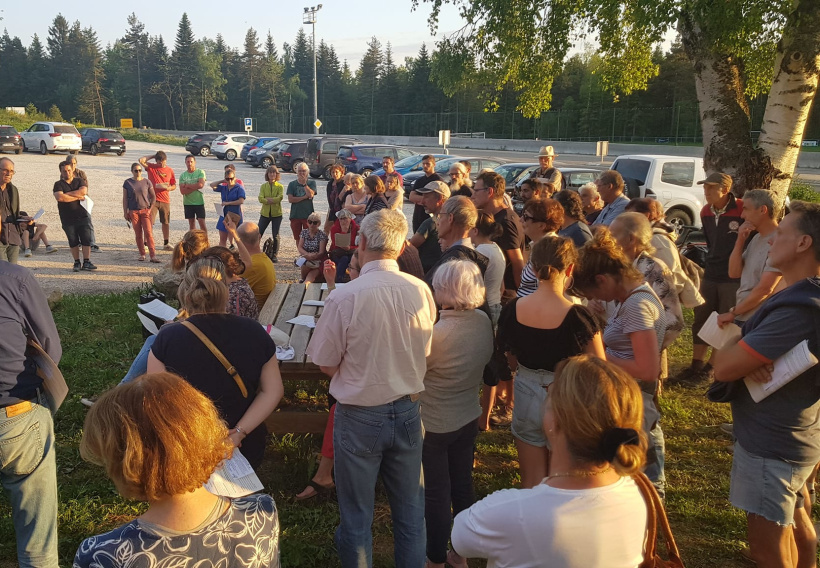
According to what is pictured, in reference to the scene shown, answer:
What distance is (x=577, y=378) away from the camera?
1.78 m

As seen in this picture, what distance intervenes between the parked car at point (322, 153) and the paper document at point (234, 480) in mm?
25128

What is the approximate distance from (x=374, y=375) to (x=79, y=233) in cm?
891

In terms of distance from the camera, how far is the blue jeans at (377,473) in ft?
9.75

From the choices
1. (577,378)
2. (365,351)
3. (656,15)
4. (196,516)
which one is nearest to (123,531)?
(196,516)

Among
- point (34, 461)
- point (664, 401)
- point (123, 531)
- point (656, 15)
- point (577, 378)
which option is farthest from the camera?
point (656, 15)

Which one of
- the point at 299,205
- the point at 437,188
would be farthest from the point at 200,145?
the point at 437,188

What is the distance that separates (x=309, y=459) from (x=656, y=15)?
270 inches

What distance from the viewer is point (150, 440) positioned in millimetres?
1615

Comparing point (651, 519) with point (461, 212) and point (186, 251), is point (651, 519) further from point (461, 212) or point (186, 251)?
point (186, 251)

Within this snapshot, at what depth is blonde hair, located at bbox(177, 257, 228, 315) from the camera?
9.41ft

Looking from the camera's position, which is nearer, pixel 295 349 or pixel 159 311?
pixel 159 311

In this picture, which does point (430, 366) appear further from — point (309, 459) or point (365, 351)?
point (309, 459)

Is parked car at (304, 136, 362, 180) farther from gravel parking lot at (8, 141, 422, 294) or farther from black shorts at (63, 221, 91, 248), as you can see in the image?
black shorts at (63, 221, 91, 248)

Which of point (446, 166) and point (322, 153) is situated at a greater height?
point (446, 166)
